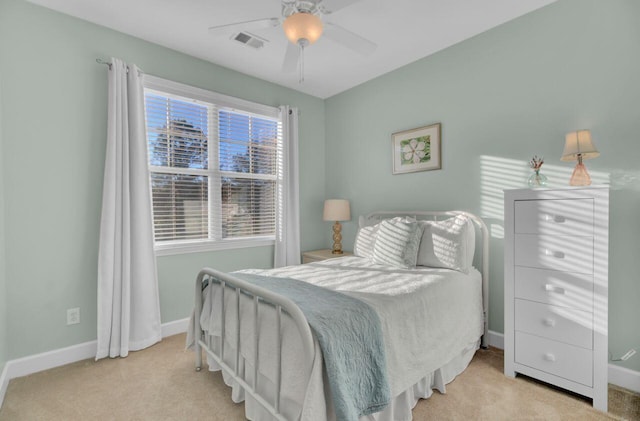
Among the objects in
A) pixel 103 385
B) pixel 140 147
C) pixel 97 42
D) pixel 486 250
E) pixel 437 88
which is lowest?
pixel 103 385

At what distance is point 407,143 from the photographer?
3336mm

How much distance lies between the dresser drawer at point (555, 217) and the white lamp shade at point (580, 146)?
12.9 inches

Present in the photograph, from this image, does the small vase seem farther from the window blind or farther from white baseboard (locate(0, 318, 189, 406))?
white baseboard (locate(0, 318, 189, 406))

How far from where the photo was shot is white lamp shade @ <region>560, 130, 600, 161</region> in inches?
78.5

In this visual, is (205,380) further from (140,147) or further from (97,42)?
(97,42)

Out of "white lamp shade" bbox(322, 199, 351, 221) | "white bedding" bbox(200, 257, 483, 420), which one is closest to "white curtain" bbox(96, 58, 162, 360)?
"white bedding" bbox(200, 257, 483, 420)

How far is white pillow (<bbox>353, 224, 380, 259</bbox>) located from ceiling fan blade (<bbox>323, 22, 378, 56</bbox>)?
1683 mm

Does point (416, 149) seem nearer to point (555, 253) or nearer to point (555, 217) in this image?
point (555, 217)

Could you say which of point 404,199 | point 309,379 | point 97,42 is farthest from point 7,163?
point 404,199

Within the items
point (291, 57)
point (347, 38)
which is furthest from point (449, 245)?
point (291, 57)

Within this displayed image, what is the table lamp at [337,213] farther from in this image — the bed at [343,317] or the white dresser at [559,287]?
the white dresser at [559,287]

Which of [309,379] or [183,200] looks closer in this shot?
[309,379]

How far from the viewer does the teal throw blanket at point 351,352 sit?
1329mm

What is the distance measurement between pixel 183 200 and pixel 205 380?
167 cm
